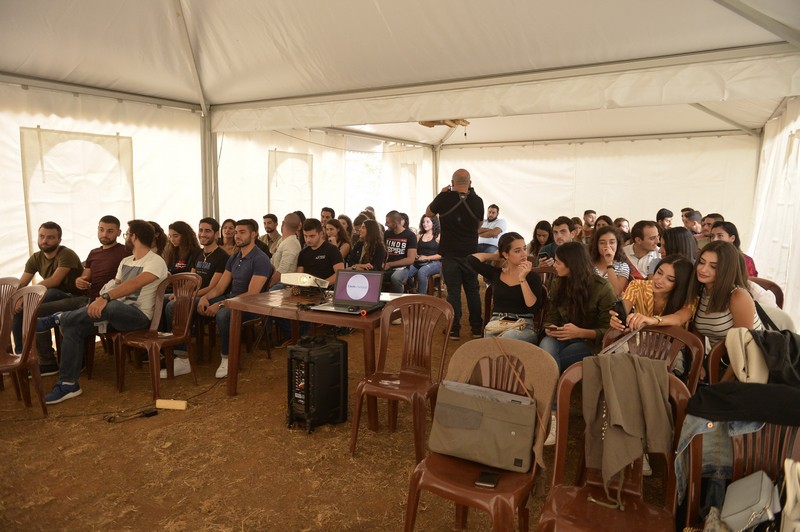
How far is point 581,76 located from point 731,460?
11.6ft

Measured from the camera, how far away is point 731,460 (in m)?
1.87

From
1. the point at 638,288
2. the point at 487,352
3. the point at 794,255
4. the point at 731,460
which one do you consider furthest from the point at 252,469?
the point at 794,255

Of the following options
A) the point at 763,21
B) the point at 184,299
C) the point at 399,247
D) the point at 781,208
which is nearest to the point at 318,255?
the point at 184,299

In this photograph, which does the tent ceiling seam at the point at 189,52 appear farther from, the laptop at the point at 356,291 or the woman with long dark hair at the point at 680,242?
the woman with long dark hair at the point at 680,242

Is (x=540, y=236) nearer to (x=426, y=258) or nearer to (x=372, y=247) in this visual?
(x=426, y=258)

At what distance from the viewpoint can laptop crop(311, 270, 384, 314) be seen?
362 centimetres

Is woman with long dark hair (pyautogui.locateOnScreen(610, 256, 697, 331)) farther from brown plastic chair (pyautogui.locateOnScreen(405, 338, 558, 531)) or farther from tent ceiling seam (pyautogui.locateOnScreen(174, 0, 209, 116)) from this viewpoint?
tent ceiling seam (pyautogui.locateOnScreen(174, 0, 209, 116))

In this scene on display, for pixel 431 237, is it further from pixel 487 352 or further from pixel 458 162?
pixel 487 352

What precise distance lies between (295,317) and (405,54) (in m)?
2.81

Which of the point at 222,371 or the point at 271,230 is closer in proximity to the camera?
the point at 222,371

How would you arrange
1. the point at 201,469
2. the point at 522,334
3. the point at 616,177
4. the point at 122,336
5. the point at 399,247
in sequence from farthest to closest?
the point at 616,177, the point at 399,247, the point at 122,336, the point at 522,334, the point at 201,469

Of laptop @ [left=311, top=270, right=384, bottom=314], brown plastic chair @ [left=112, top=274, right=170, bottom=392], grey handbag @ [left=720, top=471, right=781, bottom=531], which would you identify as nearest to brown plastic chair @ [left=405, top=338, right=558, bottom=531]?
grey handbag @ [left=720, top=471, right=781, bottom=531]

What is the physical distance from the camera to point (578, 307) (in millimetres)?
3371

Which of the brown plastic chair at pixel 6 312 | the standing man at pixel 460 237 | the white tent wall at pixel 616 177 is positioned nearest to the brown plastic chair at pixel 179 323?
the brown plastic chair at pixel 6 312
